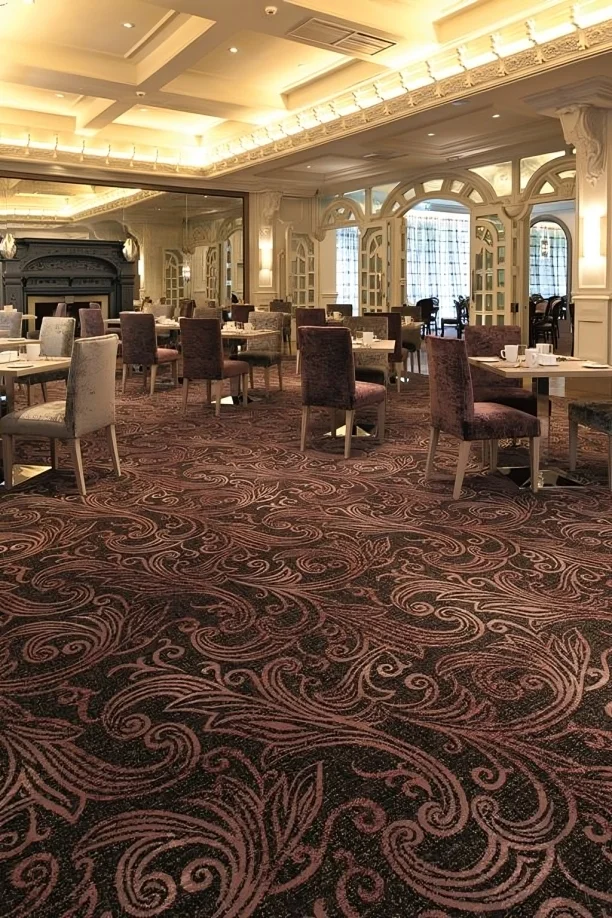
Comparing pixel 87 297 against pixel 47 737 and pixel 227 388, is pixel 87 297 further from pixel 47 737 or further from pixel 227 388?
pixel 47 737

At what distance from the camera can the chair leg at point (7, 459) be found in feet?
15.2

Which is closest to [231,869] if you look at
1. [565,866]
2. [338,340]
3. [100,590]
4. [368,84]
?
[565,866]

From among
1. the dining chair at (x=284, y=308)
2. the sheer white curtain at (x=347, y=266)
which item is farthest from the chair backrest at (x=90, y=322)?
the sheer white curtain at (x=347, y=266)

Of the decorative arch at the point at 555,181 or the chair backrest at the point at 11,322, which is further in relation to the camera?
the decorative arch at the point at 555,181

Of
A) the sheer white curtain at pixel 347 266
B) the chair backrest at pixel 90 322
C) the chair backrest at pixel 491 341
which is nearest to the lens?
the chair backrest at pixel 491 341

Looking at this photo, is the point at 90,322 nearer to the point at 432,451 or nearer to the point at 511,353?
the point at 432,451

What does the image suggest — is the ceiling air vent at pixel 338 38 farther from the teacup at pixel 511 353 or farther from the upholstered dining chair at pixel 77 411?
the upholstered dining chair at pixel 77 411

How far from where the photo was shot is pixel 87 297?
42.6 feet

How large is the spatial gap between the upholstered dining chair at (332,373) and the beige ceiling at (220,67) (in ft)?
9.50

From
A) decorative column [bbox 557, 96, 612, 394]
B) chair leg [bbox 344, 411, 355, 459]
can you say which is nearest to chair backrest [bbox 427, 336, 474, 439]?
chair leg [bbox 344, 411, 355, 459]

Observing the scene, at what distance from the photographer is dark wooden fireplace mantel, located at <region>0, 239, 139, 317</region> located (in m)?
12.0

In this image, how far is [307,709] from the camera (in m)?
2.24

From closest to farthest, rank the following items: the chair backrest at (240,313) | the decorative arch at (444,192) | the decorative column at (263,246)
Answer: the chair backrest at (240,313), the decorative arch at (444,192), the decorative column at (263,246)

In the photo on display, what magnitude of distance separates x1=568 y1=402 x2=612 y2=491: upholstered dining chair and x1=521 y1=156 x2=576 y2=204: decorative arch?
6.13 m
